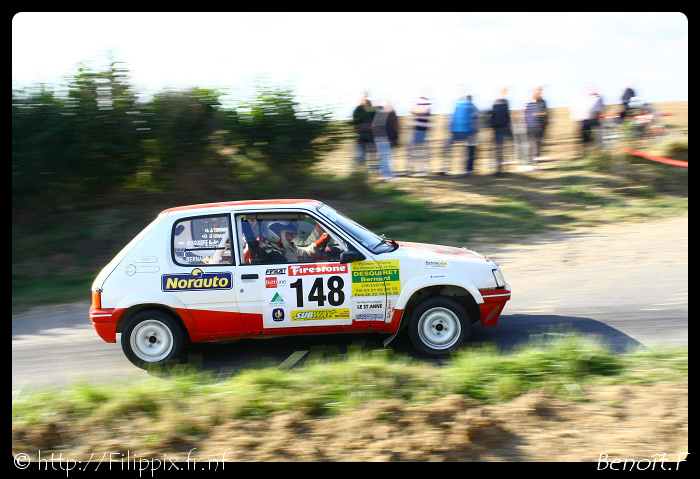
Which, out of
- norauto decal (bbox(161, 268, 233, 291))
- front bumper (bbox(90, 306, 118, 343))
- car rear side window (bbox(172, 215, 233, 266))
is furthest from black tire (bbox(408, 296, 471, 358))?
front bumper (bbox(90, 306, 118, 343))

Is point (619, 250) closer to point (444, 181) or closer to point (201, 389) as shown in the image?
point (444, 181)

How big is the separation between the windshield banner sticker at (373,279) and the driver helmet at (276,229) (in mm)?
770

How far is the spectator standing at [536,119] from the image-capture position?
13.9 metres

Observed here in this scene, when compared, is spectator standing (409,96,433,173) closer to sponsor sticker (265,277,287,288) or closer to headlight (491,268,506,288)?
headlight (491,268,506,288)

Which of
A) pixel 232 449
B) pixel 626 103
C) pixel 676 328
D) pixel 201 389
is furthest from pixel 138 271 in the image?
pixel 626 103

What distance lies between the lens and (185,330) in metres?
6.25

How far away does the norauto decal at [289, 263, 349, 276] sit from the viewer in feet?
19.6

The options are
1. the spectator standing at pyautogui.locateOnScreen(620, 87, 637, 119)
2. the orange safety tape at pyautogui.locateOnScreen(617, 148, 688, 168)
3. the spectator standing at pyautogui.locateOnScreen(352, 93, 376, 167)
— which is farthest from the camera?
the spectator standing at pyautogui.locateOnScreen(620, 87, 637, 119)

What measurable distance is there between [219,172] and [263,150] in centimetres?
109

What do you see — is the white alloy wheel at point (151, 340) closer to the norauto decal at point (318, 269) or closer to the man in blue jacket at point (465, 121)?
the norauto decal at point (318, 269)

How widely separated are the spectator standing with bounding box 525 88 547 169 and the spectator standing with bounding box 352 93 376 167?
3.88 meters

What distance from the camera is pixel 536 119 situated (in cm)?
1409

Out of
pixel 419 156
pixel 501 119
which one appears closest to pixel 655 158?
pixel 501 119

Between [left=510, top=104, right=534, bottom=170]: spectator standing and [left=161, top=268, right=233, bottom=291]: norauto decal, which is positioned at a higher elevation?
[left=510, top=104, right=534, bottom=170]: spectator standing
